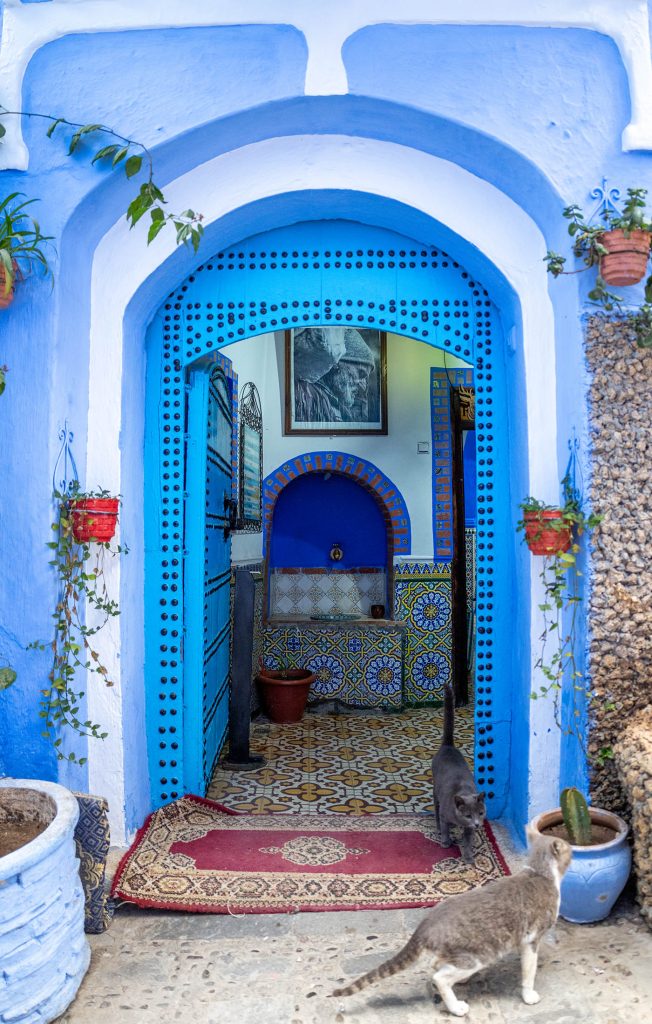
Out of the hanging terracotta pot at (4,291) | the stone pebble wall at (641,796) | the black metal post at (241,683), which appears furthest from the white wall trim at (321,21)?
the black metal post at (241,683)

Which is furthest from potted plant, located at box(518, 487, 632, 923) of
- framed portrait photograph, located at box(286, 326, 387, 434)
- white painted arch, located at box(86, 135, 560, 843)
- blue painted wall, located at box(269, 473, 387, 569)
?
blue painted wall, located at box(269, 473, 387, 569)

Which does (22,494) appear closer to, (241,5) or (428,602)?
(241,5)

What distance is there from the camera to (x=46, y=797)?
2.73 metres

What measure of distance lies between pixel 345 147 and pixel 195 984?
3.56 metres

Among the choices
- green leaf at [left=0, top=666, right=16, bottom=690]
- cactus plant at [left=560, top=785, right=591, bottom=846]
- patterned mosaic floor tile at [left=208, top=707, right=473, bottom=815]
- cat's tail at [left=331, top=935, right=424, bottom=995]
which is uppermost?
green leaf at [left=0, top=666, right=16, bottom=690]

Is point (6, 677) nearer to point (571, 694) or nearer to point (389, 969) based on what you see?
point (389, 969)

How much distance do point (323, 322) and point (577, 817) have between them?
2.54m

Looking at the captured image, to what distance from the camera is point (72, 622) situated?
Result: 10.9 ft

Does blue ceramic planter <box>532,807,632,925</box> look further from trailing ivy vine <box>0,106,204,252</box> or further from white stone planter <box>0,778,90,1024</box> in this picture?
trailing ivy vine <box>0,106,204,252</box>

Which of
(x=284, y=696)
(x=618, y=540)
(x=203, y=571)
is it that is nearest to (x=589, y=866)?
(x=618, y=540)

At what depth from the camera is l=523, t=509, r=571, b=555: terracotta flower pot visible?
3.12 meters

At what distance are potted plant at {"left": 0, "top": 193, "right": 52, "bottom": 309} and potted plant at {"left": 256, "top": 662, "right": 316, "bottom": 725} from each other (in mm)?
3963

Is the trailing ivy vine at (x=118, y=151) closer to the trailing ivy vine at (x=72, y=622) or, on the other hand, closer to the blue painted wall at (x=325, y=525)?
the trailing ivy vine at (x=72, y=622)

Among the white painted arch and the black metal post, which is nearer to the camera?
the white painted arch
